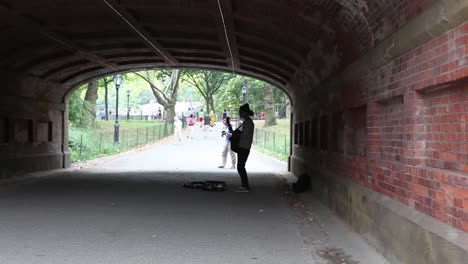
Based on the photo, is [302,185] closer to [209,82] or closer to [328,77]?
[328,77]

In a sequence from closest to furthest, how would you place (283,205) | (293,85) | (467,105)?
(467,105) < (283,205) < (293,85)

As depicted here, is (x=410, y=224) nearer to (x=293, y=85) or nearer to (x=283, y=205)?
(x=283, y=205)

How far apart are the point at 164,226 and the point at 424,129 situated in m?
4.31

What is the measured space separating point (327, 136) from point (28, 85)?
939 cm

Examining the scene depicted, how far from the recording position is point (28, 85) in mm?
15656

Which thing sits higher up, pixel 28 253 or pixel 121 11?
pixel 121 11

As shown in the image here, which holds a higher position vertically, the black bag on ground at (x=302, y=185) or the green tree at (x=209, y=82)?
the green tree at (x=209, y=82)

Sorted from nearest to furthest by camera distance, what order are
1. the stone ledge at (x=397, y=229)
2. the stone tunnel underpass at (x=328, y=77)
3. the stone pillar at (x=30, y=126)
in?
the stone ledge at (x=397, y=229) → the stone tunnel underpass at (x=328, y=77) → the stone pillar at (x=30, y=126)

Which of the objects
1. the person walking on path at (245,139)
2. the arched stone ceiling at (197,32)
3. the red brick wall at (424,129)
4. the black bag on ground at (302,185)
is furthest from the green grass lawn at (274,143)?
the red brick wall at (424,129)

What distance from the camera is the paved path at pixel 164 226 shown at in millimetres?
6195

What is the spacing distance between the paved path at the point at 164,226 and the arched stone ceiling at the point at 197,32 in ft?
9.18

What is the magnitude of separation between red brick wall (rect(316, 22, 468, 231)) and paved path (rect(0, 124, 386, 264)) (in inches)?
43.2

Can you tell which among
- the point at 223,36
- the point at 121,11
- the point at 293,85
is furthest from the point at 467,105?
the point at 293,85

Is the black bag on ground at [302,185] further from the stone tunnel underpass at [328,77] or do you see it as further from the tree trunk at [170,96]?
the tree trunk at [170,96]
